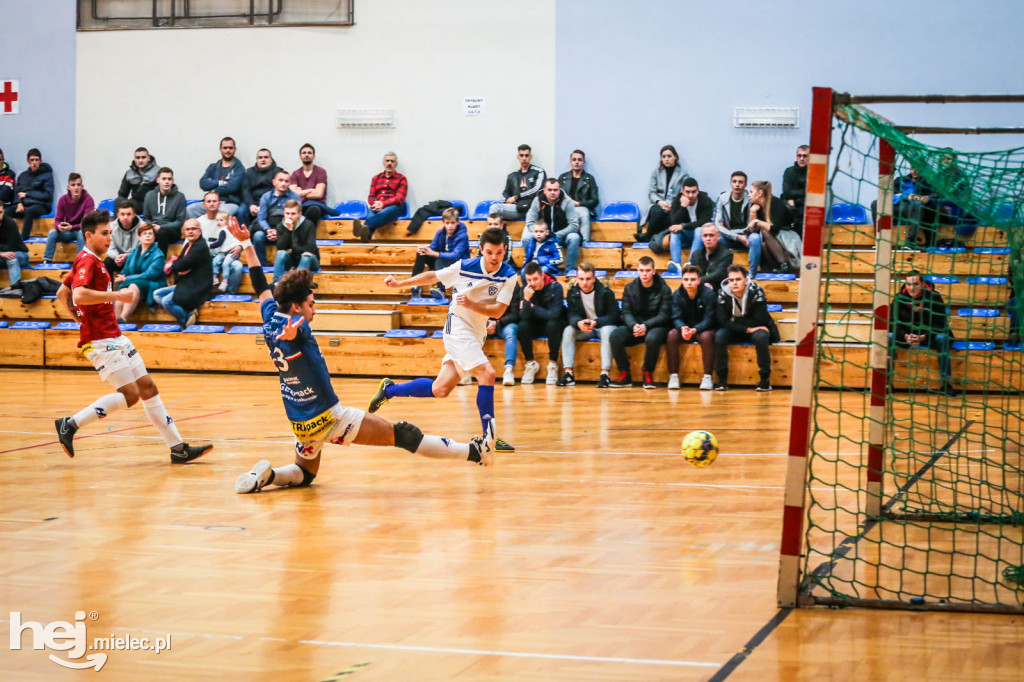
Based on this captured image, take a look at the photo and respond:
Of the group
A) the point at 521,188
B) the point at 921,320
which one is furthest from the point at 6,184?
the point at 921,320

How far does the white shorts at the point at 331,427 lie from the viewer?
6664mm

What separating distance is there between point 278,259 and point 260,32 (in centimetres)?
497

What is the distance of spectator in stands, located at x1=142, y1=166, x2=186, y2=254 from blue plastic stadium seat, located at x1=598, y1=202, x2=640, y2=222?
6974mm

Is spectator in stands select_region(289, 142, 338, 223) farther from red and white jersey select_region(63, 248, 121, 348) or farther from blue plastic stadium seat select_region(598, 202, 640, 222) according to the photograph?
red and white jersey select_region(63, 248, 121, 348)

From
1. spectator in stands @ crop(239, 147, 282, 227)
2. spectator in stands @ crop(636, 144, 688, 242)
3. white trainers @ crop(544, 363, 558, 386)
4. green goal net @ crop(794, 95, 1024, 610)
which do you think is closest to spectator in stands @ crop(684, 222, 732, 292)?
spectator in stands @ crop(636, 144, 688, 242)

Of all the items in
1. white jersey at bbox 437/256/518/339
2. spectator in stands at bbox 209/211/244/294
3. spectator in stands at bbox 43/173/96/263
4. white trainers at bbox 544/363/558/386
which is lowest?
white trainers at bbox 544/363/558/386

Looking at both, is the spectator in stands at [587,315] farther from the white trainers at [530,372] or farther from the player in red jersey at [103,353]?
the player in red jersey at [103,353]

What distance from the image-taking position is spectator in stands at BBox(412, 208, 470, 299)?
15289 millimetres

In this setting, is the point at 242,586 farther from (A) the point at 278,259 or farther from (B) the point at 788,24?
(B) the point at 788,24

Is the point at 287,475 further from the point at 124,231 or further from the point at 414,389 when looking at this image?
the point at 124,231

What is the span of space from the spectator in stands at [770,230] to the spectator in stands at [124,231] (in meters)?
9.69

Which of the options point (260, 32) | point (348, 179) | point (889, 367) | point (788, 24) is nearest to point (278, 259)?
point (348, 179)

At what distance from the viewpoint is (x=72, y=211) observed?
17906mm

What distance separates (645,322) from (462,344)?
5.55 m
